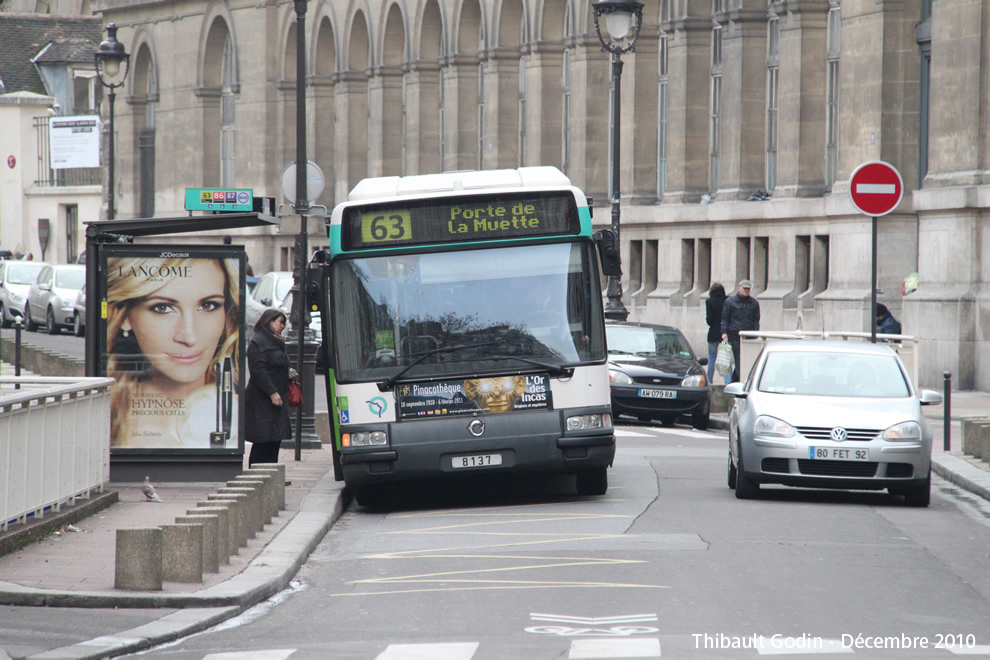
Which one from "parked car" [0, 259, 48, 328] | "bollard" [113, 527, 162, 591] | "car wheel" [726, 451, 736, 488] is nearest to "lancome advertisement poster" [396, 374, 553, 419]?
"car wheel" [726, 451, 736, 488]

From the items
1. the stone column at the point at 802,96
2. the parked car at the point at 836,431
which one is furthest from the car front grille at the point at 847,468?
the stone column at the point at 802,96

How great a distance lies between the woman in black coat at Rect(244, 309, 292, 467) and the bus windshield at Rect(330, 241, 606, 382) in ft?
3.83

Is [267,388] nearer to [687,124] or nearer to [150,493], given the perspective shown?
[150,493]

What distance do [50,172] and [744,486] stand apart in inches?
2519

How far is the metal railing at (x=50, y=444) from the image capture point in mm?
11062

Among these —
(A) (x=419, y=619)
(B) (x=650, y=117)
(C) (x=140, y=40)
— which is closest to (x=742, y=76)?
(B) (x=650, y=117)

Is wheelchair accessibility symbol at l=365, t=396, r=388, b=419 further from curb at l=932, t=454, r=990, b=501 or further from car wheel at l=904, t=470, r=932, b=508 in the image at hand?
curb at l=932, t=454, r=990, b=501

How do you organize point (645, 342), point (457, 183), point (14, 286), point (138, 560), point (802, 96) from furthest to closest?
1. point (14, 286)
2. point (802, 96)
3. point (645, 342)
4. point (457, 183)
5. point (138, 560)

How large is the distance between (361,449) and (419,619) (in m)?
5.04

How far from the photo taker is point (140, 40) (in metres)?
62.6

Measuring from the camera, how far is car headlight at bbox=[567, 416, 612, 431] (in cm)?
1420

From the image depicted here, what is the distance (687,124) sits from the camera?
121 ft

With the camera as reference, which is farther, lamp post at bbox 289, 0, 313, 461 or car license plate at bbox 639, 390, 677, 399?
car license plate at bbox 639, 390, 677, 399

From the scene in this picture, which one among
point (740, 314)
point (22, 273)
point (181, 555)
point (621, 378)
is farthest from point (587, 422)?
point (22, 273)
